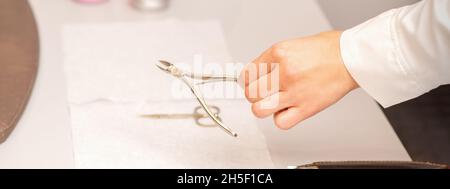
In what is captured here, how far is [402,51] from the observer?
27.1 inches

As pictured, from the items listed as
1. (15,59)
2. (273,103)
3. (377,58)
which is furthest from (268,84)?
(15,59)

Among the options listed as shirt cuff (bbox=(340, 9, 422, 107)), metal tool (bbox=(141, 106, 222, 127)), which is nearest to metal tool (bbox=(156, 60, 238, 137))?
metal tool (bbox=(141, 106, 222, 127))

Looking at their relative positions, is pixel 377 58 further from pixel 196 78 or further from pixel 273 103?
pixel 196 78

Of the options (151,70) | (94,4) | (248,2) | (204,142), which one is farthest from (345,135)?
(94,4)

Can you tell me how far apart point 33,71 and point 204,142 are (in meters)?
0.28

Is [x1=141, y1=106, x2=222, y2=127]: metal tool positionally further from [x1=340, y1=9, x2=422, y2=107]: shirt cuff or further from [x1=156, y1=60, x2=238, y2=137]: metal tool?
[x1=340, y1=9, x2=422, y2=107]: shirt cuff

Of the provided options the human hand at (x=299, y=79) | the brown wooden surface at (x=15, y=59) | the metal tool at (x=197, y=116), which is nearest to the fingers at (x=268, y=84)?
the human hand at (x=299, y=79)

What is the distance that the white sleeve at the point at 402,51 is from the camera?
660 mm

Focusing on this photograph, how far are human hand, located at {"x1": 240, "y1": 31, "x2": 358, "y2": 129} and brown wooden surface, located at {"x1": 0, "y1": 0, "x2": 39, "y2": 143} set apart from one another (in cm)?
32

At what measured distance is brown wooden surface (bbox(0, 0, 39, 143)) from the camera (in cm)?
81

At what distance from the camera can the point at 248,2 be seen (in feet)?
3.95
